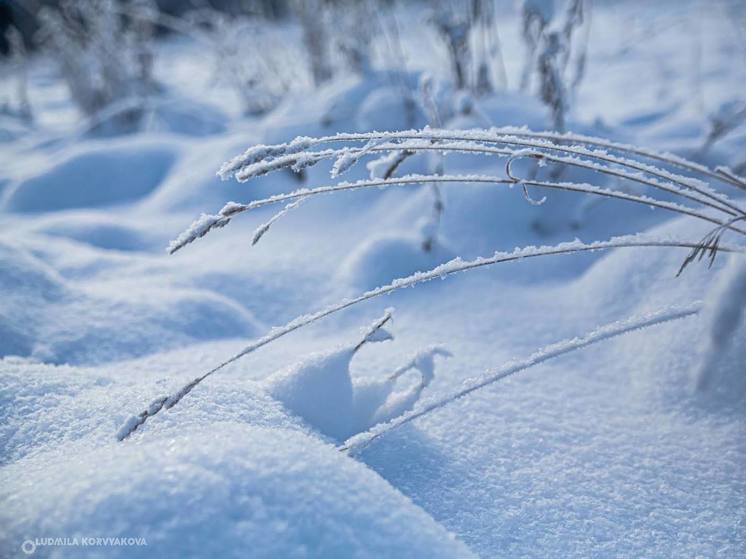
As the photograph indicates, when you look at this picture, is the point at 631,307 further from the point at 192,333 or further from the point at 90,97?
the point at 90,97

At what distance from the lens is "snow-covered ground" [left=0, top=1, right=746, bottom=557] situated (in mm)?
461

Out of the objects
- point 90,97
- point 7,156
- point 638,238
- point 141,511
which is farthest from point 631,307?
point 90,97

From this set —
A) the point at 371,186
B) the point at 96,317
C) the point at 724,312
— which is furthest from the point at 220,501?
the point at 96,317

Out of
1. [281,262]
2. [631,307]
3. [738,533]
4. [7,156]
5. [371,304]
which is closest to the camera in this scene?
[738,533]

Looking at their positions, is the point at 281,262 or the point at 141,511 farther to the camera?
the point at 281,262

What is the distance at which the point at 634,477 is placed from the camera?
681mm

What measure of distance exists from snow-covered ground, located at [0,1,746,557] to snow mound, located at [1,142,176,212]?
79 millimetres

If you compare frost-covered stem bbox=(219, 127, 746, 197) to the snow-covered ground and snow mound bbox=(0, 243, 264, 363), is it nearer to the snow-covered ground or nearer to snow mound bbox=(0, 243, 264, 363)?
the snow-covered ground

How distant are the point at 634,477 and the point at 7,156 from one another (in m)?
3.53

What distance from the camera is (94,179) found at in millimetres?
2191

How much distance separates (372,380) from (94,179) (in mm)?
1933

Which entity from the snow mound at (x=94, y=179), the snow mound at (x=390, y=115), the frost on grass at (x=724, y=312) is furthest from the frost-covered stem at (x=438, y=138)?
the snow mound at (x=94, y=179)

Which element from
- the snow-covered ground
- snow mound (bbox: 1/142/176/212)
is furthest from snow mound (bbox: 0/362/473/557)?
snow mound (bbox: 1/142/176/212)

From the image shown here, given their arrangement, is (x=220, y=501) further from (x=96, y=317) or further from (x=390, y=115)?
(x=390, y=115)
